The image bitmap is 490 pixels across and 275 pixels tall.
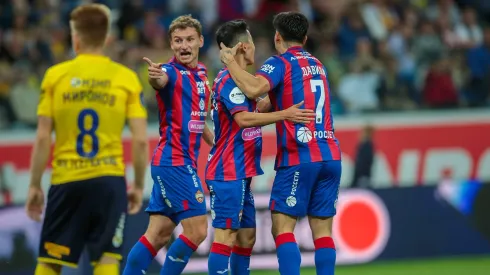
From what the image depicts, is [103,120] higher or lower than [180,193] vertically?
higher

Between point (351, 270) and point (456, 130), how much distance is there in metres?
5.06

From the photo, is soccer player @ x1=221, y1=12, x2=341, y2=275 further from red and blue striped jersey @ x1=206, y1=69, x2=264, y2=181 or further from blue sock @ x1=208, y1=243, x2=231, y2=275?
blue sock @ x1=208, y1=243, x2=231, y2=275

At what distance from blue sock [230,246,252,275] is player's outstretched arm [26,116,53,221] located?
195cm

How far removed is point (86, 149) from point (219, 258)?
1604mm

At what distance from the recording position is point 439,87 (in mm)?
17047

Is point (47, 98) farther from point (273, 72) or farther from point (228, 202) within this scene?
point (273, 72)

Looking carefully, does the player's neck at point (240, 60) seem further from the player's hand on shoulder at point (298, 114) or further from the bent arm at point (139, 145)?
the bent arm at point (139, 145)

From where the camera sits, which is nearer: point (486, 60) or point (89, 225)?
point (89, 225)

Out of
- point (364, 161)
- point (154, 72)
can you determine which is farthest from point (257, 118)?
point (364, 161)

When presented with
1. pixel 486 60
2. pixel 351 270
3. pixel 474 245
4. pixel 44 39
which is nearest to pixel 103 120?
pixel 351 270

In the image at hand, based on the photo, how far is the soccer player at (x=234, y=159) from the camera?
306 inches

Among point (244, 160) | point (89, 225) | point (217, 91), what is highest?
point (217, 91)

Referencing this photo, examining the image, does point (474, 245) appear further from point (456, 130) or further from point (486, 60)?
point (486, 60)

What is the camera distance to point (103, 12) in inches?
267
